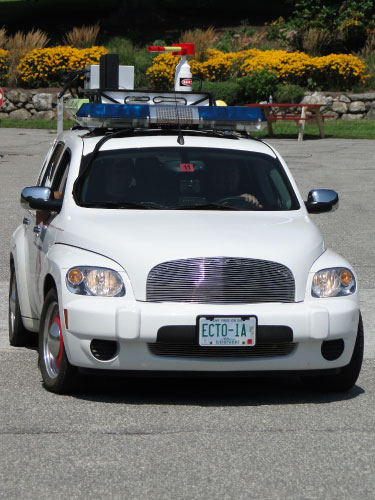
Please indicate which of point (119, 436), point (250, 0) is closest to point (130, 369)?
point (119, 436)

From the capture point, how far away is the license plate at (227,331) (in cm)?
656

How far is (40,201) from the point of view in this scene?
769 centimetres

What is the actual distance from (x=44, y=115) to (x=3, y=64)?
2476 millimetres

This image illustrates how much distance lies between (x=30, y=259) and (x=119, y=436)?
2331 millimetres

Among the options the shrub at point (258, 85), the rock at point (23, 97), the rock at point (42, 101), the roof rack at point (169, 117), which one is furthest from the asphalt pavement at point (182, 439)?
the rock at point (23, 97)

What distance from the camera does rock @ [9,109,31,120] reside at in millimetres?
36094

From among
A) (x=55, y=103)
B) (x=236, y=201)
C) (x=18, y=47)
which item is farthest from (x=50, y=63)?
(x=236, y=201)

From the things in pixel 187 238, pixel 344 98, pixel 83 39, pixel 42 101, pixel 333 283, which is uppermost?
pixel 187 238

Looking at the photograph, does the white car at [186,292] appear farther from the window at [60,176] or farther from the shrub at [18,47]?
the shrub at [18,47]

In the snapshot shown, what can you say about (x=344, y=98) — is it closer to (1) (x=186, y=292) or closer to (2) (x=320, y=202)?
(2) (x=320, y=202)

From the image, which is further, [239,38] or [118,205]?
[239,38]

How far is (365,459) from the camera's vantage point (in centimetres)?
564

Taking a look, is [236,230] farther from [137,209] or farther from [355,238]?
[355,238]

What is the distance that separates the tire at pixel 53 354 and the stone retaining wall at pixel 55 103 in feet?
88.4
